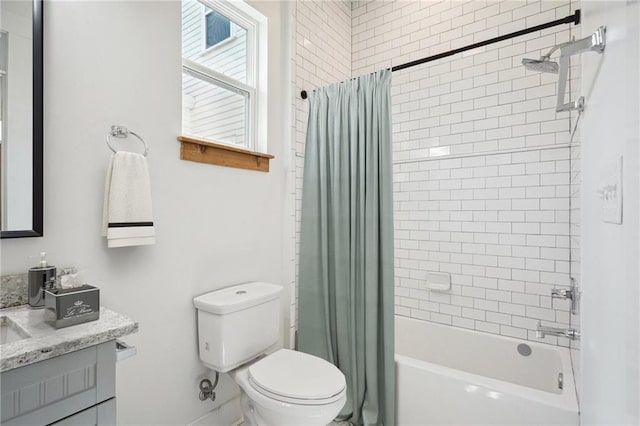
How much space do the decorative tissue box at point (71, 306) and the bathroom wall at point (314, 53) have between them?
1.43m

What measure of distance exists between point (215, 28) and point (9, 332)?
189 centimetres

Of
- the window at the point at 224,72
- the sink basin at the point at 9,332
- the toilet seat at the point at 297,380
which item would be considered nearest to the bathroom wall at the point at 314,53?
the window at the point at 224,72

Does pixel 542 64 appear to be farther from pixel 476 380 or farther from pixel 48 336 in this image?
pixel 48 336

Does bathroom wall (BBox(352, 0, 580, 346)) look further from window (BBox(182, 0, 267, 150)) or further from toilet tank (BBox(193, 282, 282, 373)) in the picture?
toilet tank (BBox(193, 282, 282, 373))

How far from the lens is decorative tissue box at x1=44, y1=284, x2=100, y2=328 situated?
38.8 inches

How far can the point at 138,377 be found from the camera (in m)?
1.59

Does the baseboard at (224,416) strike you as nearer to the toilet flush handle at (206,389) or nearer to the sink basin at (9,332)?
the toilet flush handle at (206,389)

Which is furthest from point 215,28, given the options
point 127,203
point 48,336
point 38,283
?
point 48,336

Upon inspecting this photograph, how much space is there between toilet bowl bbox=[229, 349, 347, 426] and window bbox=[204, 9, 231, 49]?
189cm

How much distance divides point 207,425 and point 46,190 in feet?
4.76

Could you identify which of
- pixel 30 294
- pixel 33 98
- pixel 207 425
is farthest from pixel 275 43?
pixel 207 425

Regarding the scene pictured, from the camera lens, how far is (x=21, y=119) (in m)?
1.23

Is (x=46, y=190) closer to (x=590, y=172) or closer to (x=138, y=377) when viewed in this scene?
(x=138, y=377)

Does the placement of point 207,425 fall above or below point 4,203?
below
